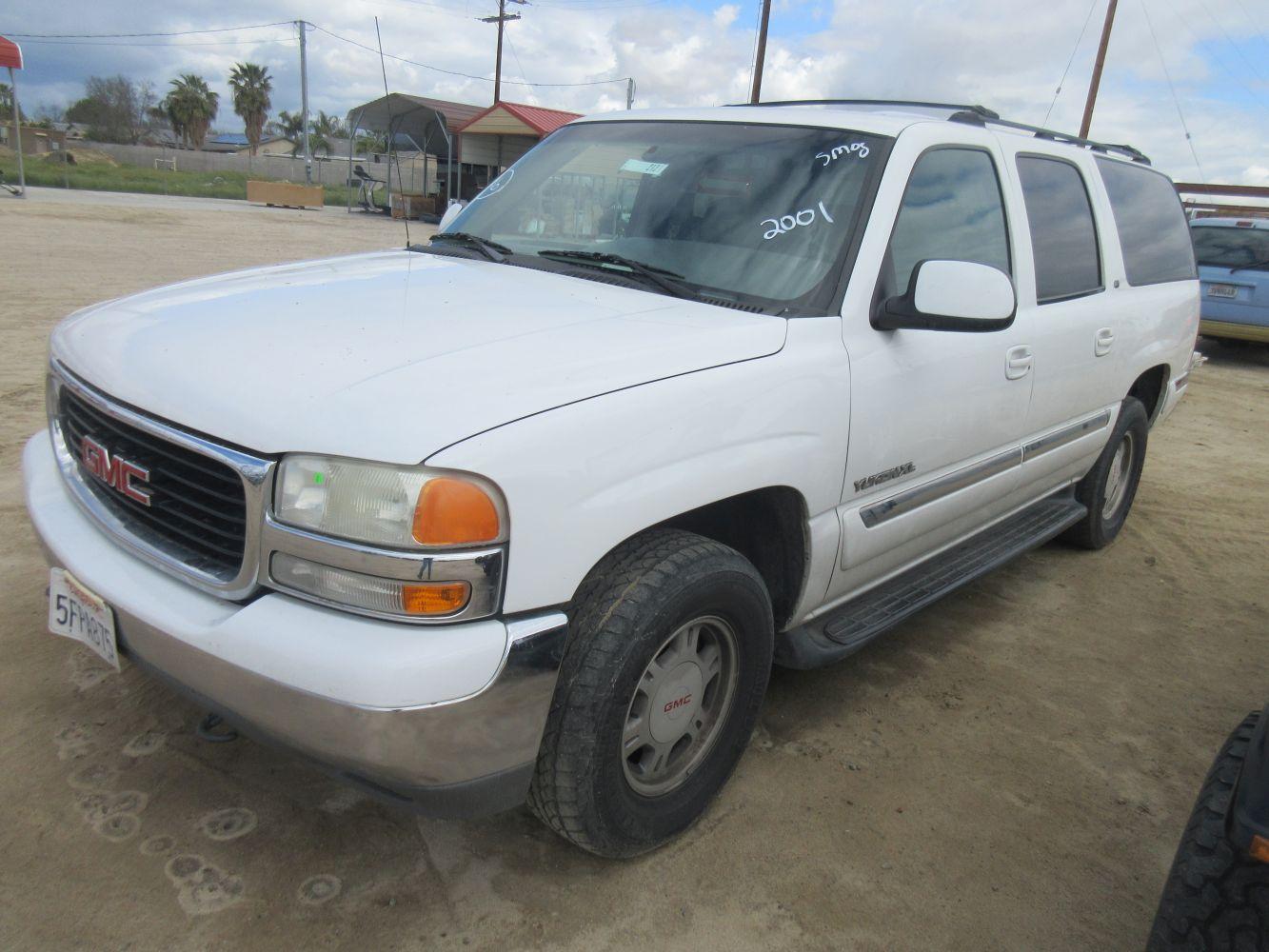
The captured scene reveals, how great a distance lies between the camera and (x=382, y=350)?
2012mm

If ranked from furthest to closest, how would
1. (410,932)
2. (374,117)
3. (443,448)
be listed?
(374,117) → (410,932) → (443,448)

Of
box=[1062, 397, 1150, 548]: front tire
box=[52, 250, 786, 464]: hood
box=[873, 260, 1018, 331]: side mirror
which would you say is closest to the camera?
box=[52, 250, 786, 464]: hood

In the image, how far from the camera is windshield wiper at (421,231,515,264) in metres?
3.04

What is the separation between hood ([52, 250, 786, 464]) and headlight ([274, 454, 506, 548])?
0.13ft

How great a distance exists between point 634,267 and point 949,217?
1.06 metres

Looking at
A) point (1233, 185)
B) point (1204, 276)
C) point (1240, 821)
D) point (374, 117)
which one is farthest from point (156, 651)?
point (374, 117)

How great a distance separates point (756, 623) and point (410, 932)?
1.06 meters

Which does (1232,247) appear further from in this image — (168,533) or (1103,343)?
(168,533)

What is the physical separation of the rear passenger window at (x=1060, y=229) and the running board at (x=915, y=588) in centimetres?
93

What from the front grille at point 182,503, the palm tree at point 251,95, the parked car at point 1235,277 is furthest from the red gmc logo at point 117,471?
the palm tree at point 251,95

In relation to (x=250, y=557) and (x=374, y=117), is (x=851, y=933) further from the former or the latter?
(x=374, y=117)

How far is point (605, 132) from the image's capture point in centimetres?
344

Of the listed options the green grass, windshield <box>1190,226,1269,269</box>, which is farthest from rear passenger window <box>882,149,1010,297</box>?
the green grass

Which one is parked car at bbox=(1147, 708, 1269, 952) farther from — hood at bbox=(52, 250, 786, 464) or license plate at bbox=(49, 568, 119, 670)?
license plate at bbox=(49, 568, 119, 670)
